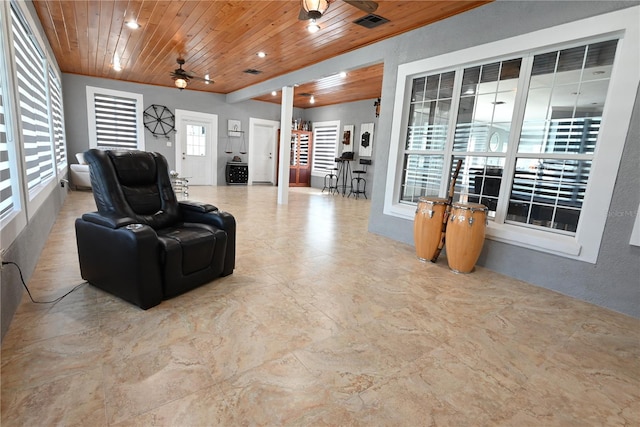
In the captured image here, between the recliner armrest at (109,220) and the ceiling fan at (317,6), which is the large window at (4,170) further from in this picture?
the ceiling fan at (317,6)

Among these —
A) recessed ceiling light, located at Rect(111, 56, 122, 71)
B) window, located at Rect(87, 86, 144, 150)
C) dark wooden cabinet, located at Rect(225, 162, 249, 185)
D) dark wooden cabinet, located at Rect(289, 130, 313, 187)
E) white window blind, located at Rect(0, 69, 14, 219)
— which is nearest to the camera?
white window blind, located at Rect(0, 69, 14, 219)

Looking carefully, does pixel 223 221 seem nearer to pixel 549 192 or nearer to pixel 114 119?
pixel 549 192

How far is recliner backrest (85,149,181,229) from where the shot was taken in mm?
2400

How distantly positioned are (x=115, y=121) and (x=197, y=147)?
6.79ft

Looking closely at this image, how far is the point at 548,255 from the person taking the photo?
288 cm

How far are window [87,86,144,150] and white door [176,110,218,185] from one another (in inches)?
39.3

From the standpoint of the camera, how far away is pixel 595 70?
2693mm

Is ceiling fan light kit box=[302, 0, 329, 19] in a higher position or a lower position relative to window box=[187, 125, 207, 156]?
higher

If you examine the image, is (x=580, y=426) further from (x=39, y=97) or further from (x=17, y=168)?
(x=39, y=97)

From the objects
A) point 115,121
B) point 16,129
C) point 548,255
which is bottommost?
point 548,255

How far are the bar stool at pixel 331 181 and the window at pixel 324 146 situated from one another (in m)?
0.20

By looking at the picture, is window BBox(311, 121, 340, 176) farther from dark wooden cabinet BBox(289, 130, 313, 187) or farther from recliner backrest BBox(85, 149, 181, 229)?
recliner backrest BBox(85, 149, 181, 229)

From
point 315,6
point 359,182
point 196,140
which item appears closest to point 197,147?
point 196,140

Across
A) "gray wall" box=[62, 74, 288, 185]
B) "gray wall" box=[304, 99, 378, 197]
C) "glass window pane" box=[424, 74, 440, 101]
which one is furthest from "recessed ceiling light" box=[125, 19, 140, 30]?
"gray wall" box=[304, 99, 378, 197]
